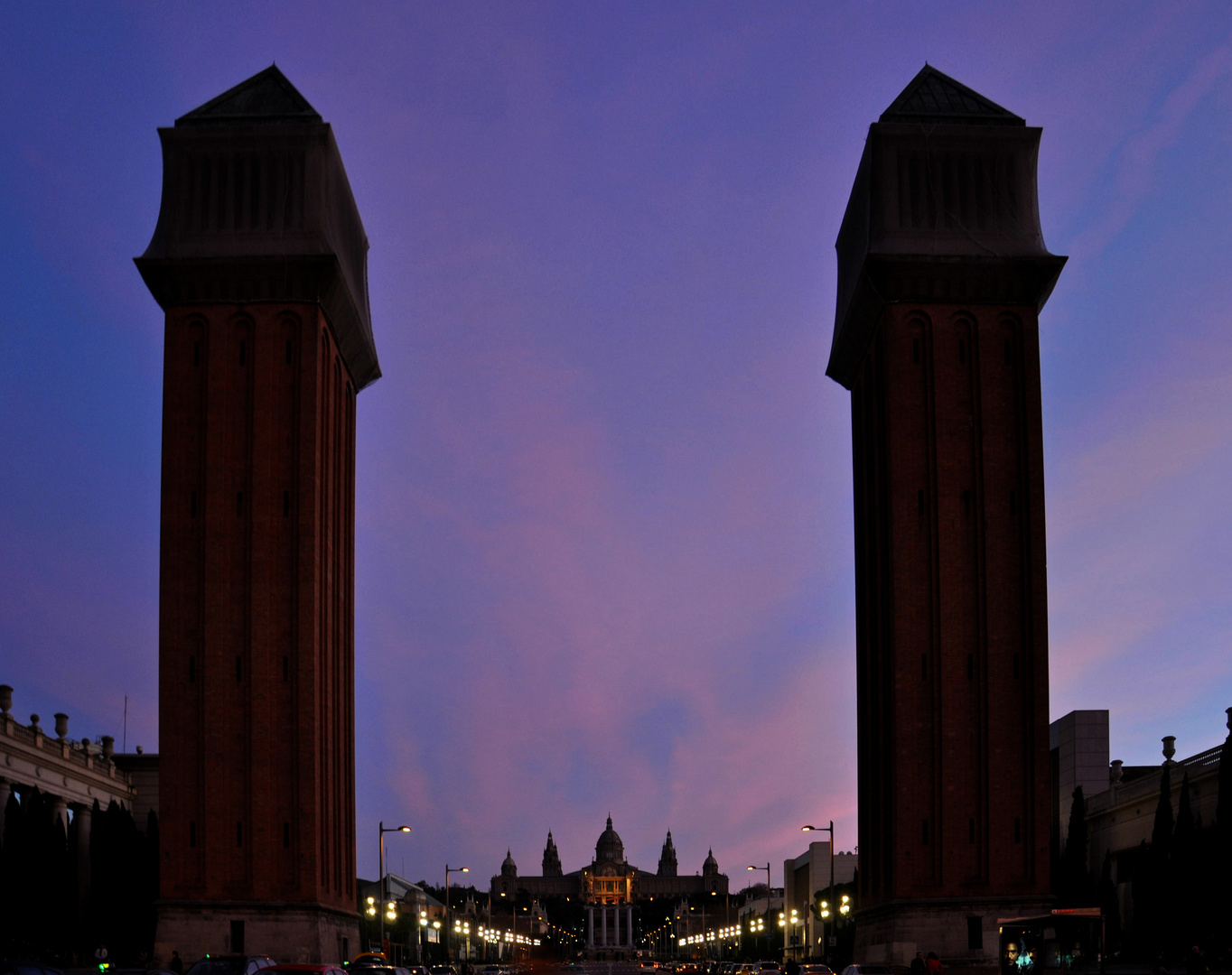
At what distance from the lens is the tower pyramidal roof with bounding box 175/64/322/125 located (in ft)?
213

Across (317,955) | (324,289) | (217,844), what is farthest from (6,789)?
(324,289)

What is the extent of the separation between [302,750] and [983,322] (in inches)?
1267

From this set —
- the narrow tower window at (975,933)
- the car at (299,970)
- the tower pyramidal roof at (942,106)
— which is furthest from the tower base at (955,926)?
the car at (299,970)

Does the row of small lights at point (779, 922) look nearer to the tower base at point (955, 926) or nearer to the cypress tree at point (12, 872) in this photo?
the tower base at point (955, 926)

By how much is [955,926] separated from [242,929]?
2668cm

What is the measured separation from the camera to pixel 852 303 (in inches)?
2640

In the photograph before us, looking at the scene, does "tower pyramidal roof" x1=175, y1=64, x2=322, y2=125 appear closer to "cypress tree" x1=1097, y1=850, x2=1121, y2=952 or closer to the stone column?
the stone column

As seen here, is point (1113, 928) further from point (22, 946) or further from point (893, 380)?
point (22, 946)

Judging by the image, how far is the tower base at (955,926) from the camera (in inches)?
2290

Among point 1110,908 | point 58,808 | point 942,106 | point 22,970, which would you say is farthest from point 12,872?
point 942,106

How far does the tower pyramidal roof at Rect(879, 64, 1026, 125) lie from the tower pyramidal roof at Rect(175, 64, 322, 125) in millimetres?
24598

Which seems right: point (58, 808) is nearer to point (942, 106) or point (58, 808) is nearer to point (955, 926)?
point (955, 926)

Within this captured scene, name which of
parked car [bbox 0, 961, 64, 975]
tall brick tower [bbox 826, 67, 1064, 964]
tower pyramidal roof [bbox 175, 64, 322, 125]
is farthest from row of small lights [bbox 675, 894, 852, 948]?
parked car [bbox 0, 961, 64, 975]

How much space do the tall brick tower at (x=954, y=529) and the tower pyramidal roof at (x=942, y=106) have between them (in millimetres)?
90
